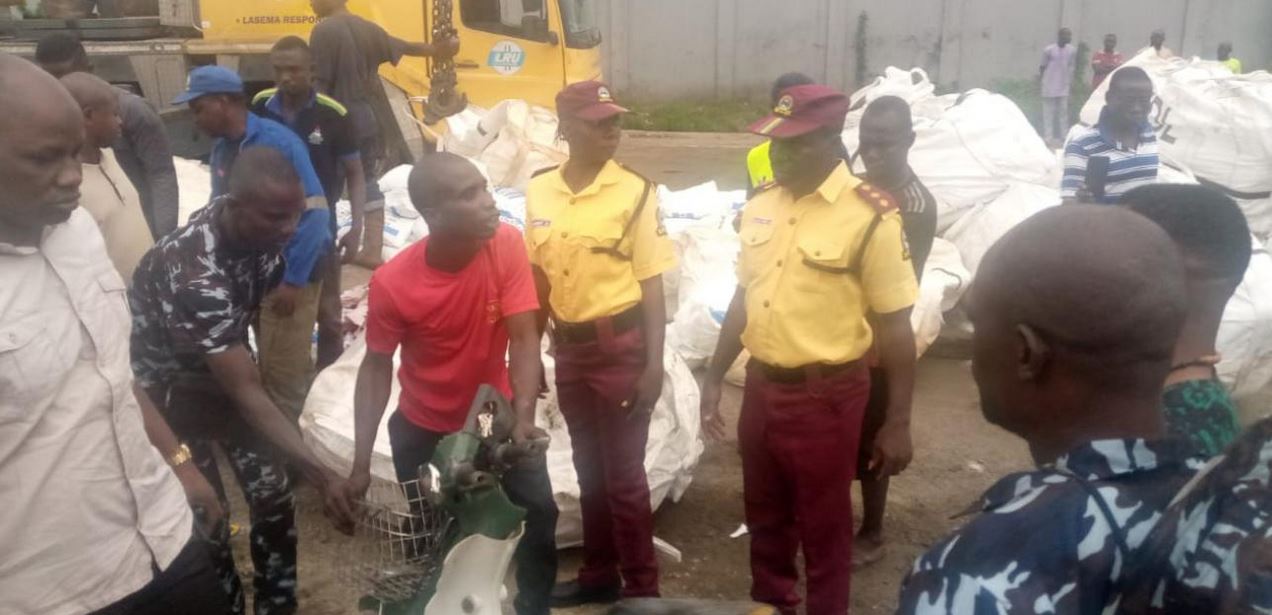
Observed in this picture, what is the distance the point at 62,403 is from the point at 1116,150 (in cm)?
411

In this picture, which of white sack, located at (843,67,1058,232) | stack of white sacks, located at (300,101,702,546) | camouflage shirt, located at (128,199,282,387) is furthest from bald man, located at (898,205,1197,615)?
white sack, located at (843,67,1058,232)

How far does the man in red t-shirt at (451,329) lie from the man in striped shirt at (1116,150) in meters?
2.73

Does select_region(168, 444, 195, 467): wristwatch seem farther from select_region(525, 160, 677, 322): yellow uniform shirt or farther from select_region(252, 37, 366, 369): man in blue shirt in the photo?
select_region(252, 37, 366, 369): man in blue shirt

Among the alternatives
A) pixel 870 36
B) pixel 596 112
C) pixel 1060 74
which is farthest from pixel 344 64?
pixel 870 36

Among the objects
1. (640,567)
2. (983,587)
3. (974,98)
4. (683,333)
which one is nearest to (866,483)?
(640,567)

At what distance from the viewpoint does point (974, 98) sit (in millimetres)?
6996

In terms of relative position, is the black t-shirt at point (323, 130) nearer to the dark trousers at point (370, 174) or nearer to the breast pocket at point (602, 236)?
the dark trousers at point (370, 174)

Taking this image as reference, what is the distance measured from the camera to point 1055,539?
1.15m

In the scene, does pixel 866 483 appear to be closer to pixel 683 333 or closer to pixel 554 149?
pixel 683 333

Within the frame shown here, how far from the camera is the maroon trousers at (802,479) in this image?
2994mm

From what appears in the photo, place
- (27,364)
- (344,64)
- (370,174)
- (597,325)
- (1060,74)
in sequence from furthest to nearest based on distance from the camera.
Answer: (1060,74)
(344,64)
(370,174)
(597,325)
(27,364)

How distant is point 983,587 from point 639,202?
2.30 metres

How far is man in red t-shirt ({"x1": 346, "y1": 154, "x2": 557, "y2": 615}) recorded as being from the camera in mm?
2787

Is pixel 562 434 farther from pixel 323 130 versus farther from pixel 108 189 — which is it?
pixel 323 130
